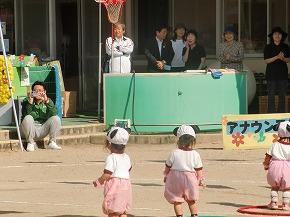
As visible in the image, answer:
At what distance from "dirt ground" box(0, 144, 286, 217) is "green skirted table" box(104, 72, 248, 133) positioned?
0.89m

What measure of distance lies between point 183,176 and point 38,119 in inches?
329

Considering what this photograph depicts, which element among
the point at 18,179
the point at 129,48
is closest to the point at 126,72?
the point at 129,48

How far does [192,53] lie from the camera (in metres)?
22.5

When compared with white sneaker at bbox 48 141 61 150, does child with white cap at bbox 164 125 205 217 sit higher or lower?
higher

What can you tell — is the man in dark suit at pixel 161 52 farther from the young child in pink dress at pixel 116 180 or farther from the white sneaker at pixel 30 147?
the young child in pink dress at pixel 116 180

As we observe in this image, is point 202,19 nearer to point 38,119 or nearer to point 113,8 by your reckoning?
point 113,8

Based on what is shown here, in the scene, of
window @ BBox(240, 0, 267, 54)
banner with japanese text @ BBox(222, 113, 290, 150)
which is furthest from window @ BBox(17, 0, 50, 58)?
banner with japanese text @ BBox(222, 113, 290, 150)


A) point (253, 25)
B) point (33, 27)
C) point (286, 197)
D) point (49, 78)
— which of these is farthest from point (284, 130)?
point (33, 27)

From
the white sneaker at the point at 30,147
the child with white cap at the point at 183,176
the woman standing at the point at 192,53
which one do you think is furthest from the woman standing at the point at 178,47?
the child with white cap at the point at 183,176

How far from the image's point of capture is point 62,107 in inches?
898

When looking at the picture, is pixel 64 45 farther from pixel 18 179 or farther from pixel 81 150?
pixel 18 179

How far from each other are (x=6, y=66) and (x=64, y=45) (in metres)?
5.64

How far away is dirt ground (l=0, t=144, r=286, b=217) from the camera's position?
13.2 m

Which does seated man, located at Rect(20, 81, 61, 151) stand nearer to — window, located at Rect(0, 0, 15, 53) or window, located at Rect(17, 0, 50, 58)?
window, located at Rect(17, 0, 50, 58)
